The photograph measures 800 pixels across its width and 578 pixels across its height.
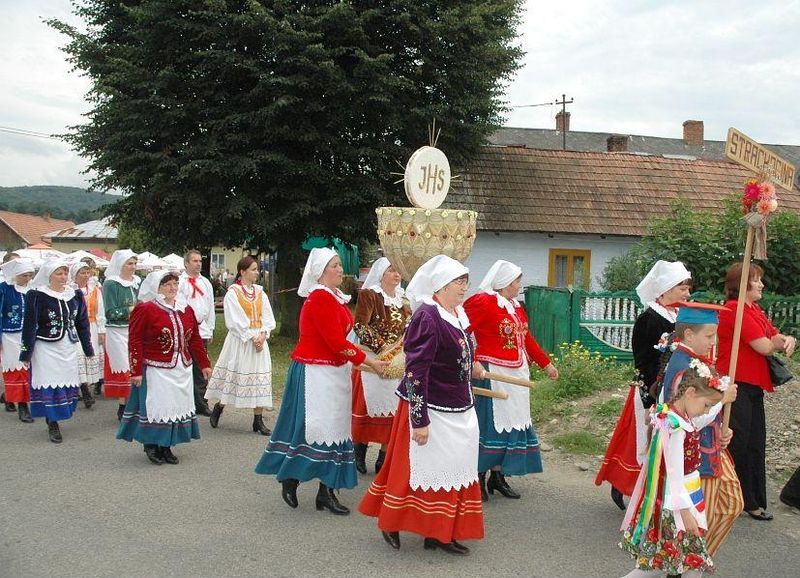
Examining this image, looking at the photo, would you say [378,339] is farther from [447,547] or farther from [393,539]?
[447,547]

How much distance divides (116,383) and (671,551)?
757 cm

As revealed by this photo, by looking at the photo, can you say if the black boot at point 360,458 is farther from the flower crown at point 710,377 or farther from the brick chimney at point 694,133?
the brick chimney at point 694,133

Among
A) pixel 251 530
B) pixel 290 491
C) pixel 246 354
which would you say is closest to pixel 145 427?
pixel 246 354

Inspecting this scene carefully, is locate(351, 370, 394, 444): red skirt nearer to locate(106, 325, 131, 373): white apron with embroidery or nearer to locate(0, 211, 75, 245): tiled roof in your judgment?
locate(106, 325, 131, 373): white apron with embroidery

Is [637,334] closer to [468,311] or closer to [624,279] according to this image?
[468,311]

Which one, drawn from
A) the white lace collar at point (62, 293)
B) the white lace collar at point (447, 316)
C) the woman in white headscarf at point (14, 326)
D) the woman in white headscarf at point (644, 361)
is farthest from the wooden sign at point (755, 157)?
the woman in white headscarf at point (14, 326)

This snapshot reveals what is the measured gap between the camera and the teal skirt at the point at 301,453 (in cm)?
572

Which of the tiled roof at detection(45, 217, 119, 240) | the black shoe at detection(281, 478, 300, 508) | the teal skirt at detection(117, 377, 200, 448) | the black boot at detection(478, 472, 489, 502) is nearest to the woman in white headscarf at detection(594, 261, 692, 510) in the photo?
the black boot at detection(478, 472, 489, 502)

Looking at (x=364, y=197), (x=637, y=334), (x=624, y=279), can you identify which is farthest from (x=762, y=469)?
(x=364, y=197)

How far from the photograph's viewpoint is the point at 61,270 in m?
8.37

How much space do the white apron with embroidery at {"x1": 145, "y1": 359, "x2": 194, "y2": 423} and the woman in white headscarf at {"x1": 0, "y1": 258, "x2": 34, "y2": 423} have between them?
10.2 ft

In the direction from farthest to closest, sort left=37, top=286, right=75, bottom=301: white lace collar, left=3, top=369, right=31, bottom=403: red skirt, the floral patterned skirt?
left=3, top=369, right=31, bottom=403: red skirt < left=37, top=286, right=75, bottom=301: white lace collar < the floral patterned skirt

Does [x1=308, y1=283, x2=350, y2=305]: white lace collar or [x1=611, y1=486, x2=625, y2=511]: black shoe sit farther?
[x1=611, y1=486, x2=625, y2=511]: black shoe

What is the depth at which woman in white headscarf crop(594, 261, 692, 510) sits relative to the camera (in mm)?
5527
